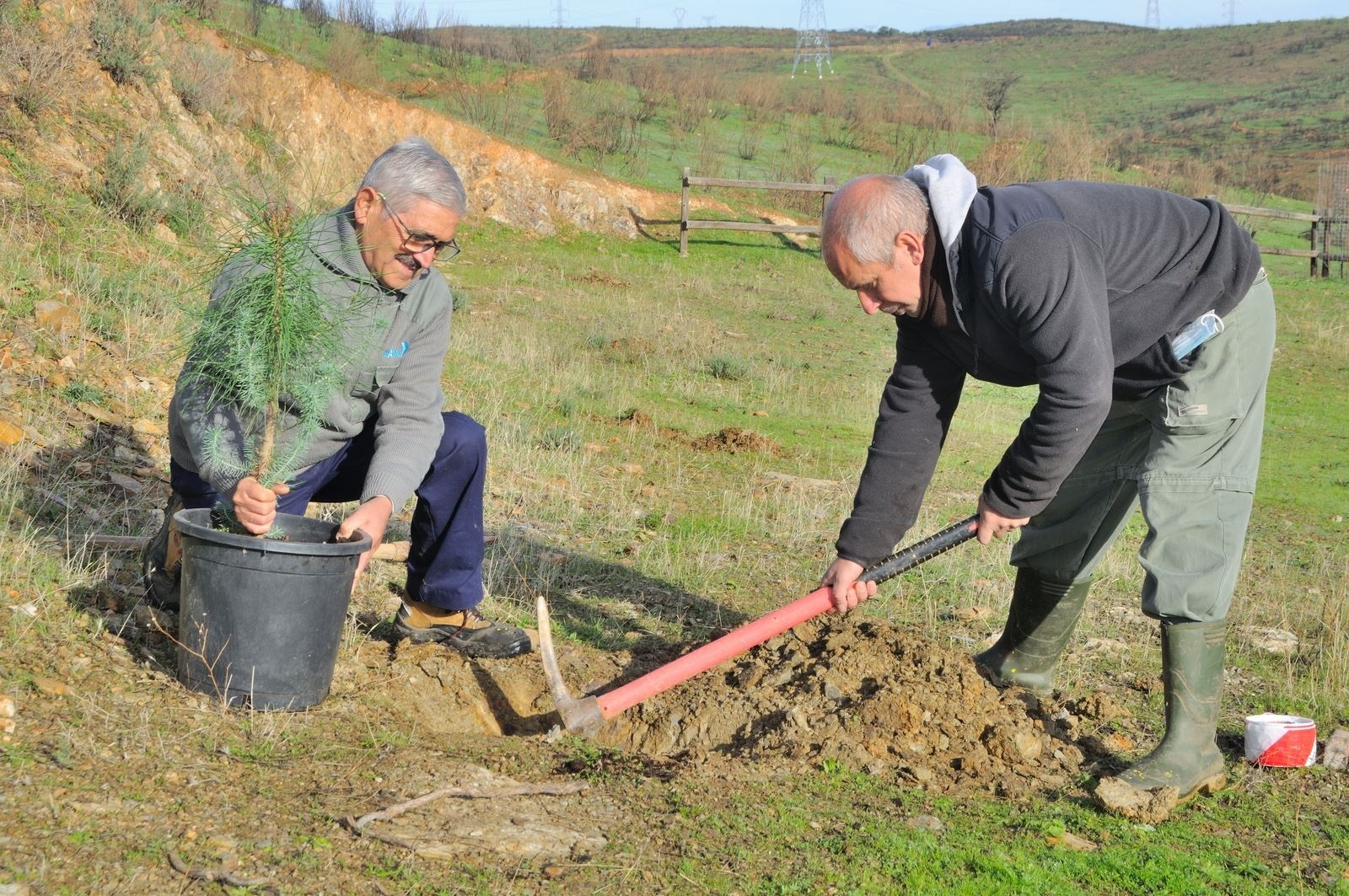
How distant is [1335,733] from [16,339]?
6.45 m

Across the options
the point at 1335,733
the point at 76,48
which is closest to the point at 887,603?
the point at 1335,733

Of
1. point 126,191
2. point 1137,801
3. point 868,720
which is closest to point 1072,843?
point 1137,801

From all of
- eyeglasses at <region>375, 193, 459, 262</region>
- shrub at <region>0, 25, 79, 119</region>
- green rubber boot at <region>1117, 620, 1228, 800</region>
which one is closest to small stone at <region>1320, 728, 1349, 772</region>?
green rubber boot at <region>1117, 620, 1228, 800</region>

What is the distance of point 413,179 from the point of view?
11.5 ft

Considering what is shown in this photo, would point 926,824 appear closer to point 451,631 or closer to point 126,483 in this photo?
point 451,631

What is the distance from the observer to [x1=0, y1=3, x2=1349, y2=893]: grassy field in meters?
2.89

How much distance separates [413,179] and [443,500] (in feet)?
4.24

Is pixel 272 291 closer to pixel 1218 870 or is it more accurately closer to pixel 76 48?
pixel 1218 870

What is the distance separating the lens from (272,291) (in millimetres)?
3418

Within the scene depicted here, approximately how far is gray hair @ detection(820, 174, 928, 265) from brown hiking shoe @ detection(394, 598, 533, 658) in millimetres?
2135

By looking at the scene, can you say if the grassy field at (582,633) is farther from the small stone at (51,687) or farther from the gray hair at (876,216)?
the gray hair at (876,216)

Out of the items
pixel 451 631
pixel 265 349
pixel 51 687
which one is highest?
pixel 265 349

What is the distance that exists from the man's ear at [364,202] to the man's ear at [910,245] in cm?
163

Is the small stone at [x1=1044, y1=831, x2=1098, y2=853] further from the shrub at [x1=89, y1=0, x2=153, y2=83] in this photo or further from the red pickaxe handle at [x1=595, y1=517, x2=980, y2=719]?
the shrub at [x1=89, y1=0, x2=153, y2=83]
